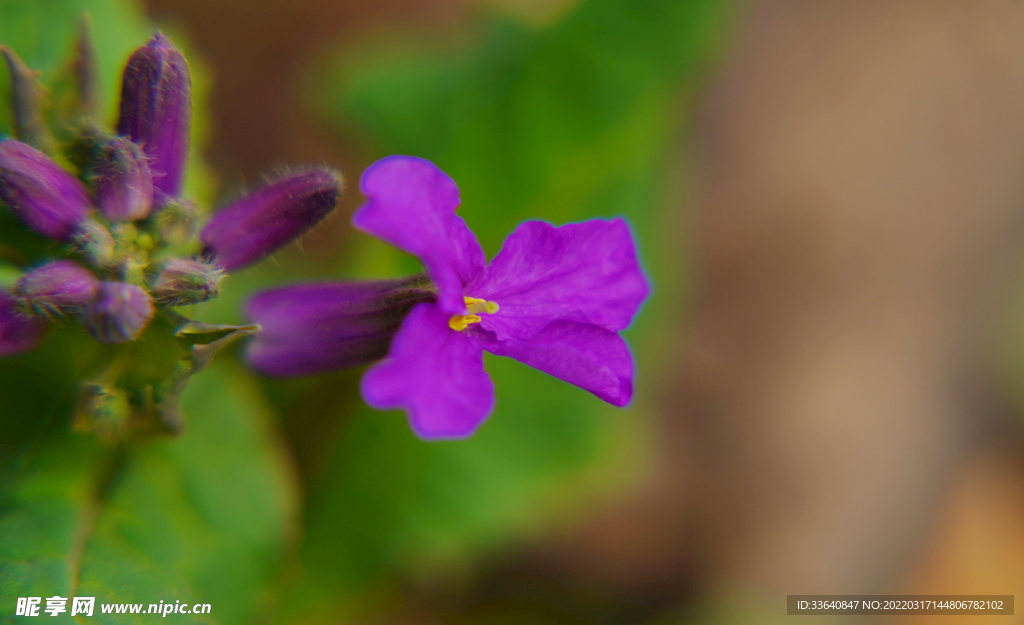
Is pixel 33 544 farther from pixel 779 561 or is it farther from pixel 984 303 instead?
pixel 984 303

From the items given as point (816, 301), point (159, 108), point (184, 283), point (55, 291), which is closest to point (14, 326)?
point (55, 291)

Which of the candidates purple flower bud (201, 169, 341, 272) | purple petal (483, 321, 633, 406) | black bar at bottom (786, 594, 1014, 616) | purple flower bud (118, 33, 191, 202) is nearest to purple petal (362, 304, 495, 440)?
purple petal (483, 321, 633, 406)

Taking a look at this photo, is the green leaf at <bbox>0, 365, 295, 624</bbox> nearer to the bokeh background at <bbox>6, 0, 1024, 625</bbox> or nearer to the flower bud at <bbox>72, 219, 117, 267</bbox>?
the bokeh background at <bbox>6, 0, 1024, 625</bbox>

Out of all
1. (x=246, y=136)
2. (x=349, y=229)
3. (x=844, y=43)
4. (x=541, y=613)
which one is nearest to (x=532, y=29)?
(x=349, y=229)

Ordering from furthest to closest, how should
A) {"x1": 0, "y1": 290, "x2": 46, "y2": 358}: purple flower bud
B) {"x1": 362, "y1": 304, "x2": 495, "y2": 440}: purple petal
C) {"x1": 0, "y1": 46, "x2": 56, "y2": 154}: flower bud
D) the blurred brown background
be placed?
the blurred brown background, {"x1": 0, "y1": 46, "x2": 56, "y2": 154}: flower bud, {"x1": 0, "y1": 290, "x2": 46, "y2": 358}: purple flower bud, {"x1": 362, "y1": 304, "x2": 495, "y2": 440}: purple petal

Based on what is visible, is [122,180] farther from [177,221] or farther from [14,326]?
[14,326]

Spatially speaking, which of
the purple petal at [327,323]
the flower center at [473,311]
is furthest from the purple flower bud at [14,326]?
the flower center at [473,311]
